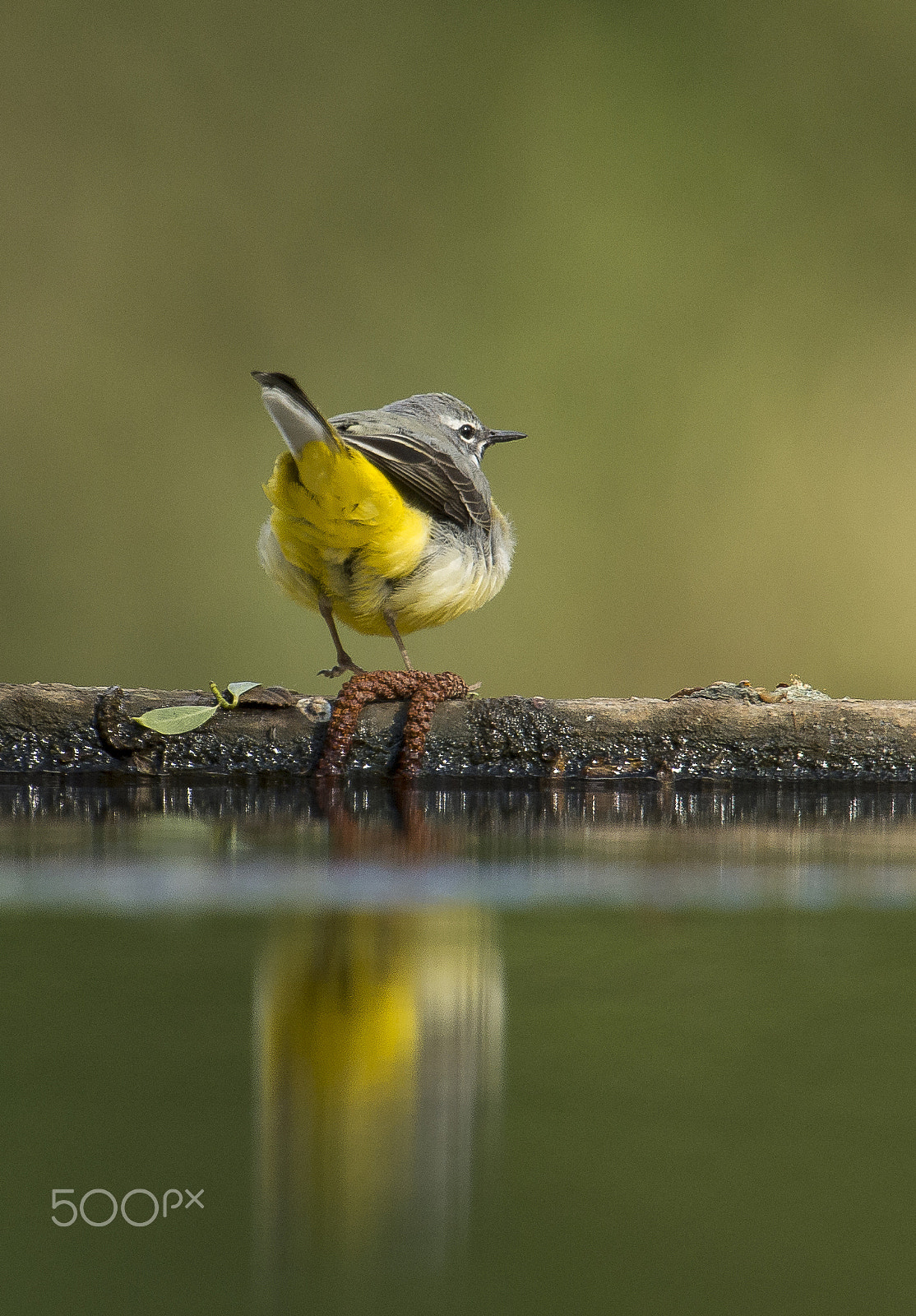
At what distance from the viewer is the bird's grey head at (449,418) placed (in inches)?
99.2

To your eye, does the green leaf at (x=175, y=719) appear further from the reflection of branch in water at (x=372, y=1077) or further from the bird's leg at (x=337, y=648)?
the reflection of branch in water at (x=372, y=1077)

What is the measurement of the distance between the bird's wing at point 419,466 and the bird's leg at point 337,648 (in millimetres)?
302

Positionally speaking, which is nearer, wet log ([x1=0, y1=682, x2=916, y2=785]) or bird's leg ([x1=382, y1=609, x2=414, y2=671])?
wet log ([x1=0, y1=682, x2=916, y2=785])

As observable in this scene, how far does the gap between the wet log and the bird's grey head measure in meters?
0.71

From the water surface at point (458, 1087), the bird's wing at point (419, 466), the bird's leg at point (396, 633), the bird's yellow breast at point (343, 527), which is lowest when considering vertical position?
the water surface at point (458, 1087)

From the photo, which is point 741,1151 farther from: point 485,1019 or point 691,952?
point 691,952

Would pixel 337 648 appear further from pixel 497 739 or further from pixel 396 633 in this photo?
pixel 497 739

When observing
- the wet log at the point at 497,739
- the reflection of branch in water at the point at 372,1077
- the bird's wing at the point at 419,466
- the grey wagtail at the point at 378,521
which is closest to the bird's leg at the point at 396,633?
the grey wagtail at the point at 378,521

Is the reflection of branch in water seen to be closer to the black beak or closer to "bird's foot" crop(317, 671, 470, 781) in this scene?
"bird's foot" crop(317, 671, 470, 781)

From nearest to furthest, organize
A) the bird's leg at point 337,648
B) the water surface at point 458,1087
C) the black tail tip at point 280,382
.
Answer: the water surface at point 458,1087 < the black tail tip at point 280,382 < the bird's leg at point 337,648

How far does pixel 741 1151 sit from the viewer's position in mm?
549

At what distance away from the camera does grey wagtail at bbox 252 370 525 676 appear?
6.68ft

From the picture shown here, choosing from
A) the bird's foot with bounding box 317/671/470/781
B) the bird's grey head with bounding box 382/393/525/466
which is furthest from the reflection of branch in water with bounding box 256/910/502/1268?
the bird's grey head with bounding box 382/393/525/466

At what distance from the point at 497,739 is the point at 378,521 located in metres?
0.43
